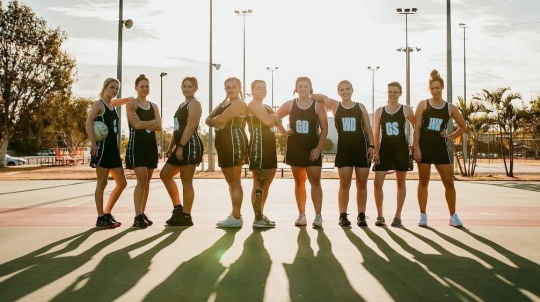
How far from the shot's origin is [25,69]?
3922 cm

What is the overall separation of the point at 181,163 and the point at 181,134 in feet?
1.27

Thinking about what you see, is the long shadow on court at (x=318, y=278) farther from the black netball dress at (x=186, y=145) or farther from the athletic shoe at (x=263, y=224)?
the black netball dress at (x=186, y=145)

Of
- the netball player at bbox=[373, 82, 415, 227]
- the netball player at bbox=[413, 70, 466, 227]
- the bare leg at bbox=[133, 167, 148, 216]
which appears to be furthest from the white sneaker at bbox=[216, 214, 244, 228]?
the netball player at bbox=[413, 70, 466, 227]

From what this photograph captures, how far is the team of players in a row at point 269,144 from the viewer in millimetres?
7203

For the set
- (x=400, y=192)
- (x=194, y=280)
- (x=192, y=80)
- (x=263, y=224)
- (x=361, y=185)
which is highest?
(x=192, y=80)

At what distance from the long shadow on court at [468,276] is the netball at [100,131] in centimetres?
399

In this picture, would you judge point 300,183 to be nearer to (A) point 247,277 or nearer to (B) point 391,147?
(B) point 391,147

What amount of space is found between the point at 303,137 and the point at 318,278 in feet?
10.0

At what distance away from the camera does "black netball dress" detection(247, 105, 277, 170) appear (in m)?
7.15

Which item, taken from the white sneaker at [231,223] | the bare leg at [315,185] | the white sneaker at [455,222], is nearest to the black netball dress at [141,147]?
the white sneaker at [231,223]

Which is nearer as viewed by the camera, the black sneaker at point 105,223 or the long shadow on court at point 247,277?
the long shadow on court at point 247,277

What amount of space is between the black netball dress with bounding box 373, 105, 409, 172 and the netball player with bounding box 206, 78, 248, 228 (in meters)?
1.83

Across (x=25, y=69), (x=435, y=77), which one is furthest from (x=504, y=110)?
(x=25, y=69)

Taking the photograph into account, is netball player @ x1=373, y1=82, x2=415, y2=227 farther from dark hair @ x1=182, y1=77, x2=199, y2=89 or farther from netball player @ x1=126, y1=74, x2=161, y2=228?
netball player @ x1=126, y1=74, x2=161, y2=228
